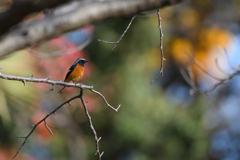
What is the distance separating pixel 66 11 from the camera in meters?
1.54

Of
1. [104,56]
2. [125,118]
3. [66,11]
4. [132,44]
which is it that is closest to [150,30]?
[132,44]

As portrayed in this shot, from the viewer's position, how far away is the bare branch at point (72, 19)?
1475 mm

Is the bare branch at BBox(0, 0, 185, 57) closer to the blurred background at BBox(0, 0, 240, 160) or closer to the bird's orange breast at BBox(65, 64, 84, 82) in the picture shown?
the bird's orange breast at BBox(65, 64, 84, 82)

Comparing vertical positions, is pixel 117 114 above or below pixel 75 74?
below

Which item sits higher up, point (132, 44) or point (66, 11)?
point (66, 11)

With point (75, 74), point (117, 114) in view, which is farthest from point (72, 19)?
point (117, 114)

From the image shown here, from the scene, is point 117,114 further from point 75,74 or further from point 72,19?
point 72,19

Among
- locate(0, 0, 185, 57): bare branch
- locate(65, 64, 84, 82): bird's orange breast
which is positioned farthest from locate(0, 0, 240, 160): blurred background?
locate(0, 0, 185, 57): bare branch

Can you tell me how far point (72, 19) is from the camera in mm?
1523

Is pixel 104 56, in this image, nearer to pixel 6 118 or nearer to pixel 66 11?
pixel 6 118

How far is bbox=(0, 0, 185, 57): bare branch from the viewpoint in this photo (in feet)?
4.84

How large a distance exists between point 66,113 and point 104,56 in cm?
183

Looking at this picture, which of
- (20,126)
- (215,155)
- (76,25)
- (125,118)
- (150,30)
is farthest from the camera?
(215,155)

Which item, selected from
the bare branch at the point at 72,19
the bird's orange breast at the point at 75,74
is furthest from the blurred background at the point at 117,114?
the bare branch at the point at 72,19
